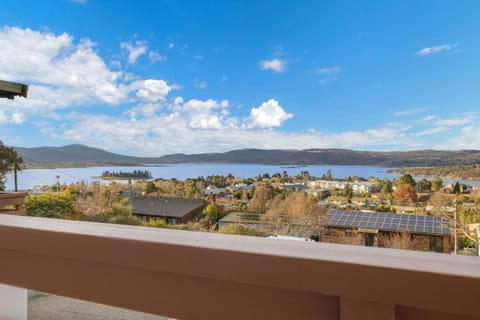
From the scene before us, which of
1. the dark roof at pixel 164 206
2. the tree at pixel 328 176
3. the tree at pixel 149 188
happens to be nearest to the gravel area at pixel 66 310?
the dark roof at pixel 164 206

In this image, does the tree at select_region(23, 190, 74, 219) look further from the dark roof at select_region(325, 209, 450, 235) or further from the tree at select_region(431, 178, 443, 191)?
the tree at select_region(431, 178, 443, 191)

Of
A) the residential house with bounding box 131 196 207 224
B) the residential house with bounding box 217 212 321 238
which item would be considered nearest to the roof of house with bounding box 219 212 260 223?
the residential house with bounding box 217 212 321 238

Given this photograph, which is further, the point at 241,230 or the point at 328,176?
the point at 328,176

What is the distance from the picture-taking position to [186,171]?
4.12 ft

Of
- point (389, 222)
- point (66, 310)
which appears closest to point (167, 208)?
point (66, 310)

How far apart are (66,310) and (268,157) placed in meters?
0.87

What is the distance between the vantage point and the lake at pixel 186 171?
110 cm

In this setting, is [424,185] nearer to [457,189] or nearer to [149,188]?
[457,189]

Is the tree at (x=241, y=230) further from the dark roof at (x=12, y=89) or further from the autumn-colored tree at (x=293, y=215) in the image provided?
the dark roof at (x=12, y=89)

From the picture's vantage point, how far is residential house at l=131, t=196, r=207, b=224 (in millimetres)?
974

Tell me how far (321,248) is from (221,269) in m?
0.17

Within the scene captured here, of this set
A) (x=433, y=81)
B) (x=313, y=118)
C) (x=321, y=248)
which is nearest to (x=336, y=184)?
(x=313, y=118)

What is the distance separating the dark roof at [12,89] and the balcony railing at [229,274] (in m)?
0.66

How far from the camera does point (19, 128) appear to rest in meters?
1.33
